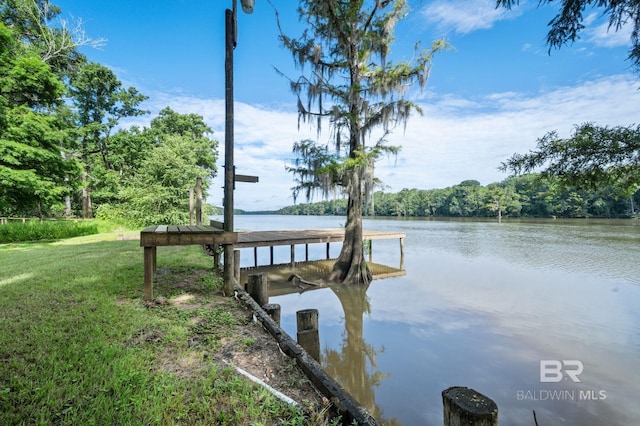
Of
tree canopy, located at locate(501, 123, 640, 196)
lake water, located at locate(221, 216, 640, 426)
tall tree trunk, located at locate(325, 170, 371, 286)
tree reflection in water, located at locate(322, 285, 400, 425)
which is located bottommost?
tree reflection in water, located at locate(322, 285, 400, 425)

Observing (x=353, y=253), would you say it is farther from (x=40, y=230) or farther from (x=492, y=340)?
(x=40, y=230)

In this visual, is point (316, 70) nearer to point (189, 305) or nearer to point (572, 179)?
point (572, 179)

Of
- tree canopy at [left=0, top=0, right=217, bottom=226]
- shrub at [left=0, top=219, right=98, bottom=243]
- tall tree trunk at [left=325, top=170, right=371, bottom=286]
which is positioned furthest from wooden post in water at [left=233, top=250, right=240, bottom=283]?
shrub at [left=0, top=219, right=98, bottom=243]

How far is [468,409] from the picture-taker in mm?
1248

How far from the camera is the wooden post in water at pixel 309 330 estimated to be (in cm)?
312

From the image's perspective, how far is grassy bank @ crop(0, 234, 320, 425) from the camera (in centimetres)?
171

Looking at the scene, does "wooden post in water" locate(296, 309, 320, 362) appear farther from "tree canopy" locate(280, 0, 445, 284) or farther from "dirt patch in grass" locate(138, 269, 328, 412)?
"tree canopy" locate(280, 0, 445, 284)

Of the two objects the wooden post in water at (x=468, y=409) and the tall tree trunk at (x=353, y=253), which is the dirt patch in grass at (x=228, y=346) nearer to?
the wooden post in water at (x=468, y=409)

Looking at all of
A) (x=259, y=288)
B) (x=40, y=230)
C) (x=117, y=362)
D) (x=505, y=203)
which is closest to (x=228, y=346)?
(x=117, y=362)

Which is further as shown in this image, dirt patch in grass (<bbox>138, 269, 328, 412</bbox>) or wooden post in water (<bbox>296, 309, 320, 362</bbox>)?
wooden post in water (<bbox>296, 309, 320, 362</bbox>)

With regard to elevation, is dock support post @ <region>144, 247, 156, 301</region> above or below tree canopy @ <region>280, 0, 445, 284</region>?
below

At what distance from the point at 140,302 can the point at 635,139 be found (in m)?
6.70

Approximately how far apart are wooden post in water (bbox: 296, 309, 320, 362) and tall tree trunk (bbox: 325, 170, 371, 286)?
22.8 feet

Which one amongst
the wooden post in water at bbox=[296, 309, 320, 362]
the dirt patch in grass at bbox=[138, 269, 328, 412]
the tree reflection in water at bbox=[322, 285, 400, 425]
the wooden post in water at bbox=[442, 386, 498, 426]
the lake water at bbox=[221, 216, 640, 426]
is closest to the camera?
the wooden post in water at bbox=[442, 386, 498, 426]
